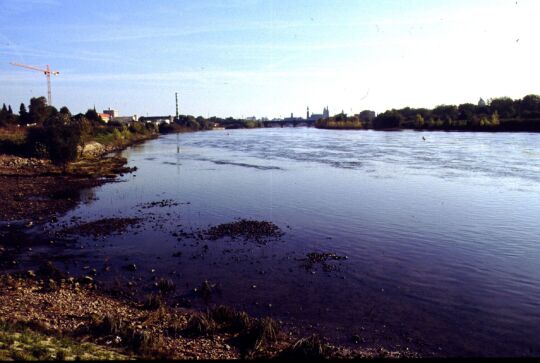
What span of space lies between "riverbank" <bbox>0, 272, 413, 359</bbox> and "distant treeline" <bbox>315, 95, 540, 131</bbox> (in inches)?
5524

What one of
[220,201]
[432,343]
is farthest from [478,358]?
[220,201]

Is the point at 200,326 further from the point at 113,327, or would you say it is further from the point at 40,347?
the point at 40,347

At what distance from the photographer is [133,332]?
12.1 meters

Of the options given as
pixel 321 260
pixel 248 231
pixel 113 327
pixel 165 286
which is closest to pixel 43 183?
pixel 248 231

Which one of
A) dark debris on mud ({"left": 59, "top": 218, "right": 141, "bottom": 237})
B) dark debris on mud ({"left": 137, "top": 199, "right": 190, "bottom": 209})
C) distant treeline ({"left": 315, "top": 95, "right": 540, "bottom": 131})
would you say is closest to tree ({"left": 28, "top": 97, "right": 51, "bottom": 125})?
dark debris on mud ({"left": 137, "top": 199, "right": 190, "bottom": 209})

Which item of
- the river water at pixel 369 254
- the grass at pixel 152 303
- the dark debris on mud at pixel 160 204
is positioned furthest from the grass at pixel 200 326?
the dark debris on mud at pixel 160 204

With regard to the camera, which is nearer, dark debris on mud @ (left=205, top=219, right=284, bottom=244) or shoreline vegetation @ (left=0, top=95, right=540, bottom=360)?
shoreline vegetation @ (left=0, top=95, right=540, bottom=360)

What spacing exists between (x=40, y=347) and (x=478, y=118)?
158 meters

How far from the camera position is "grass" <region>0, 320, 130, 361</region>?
29.8ft

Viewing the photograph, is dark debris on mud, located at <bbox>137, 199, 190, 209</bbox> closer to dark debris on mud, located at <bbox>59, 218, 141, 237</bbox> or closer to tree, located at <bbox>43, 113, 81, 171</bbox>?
dark debris on mud, located at <bbox>59, 218, 141, 237</bbox>

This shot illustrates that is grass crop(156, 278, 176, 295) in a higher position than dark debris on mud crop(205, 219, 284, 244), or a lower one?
lower

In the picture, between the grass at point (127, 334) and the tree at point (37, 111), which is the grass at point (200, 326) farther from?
the tree at point (37, 111)

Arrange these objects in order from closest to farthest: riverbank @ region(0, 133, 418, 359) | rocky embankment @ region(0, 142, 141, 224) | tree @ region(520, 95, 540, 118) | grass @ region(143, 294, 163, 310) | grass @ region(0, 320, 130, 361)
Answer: grass @ region(0, 320, 130, 361), riverbank @ region(0, 133, 418, 359), grass @ region(143, 294, 163, 310), rocky embankment @ region(0, 142, 141, 224), tree @ region(520, 95, 540, 118)

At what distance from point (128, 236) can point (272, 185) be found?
69.5 ft
